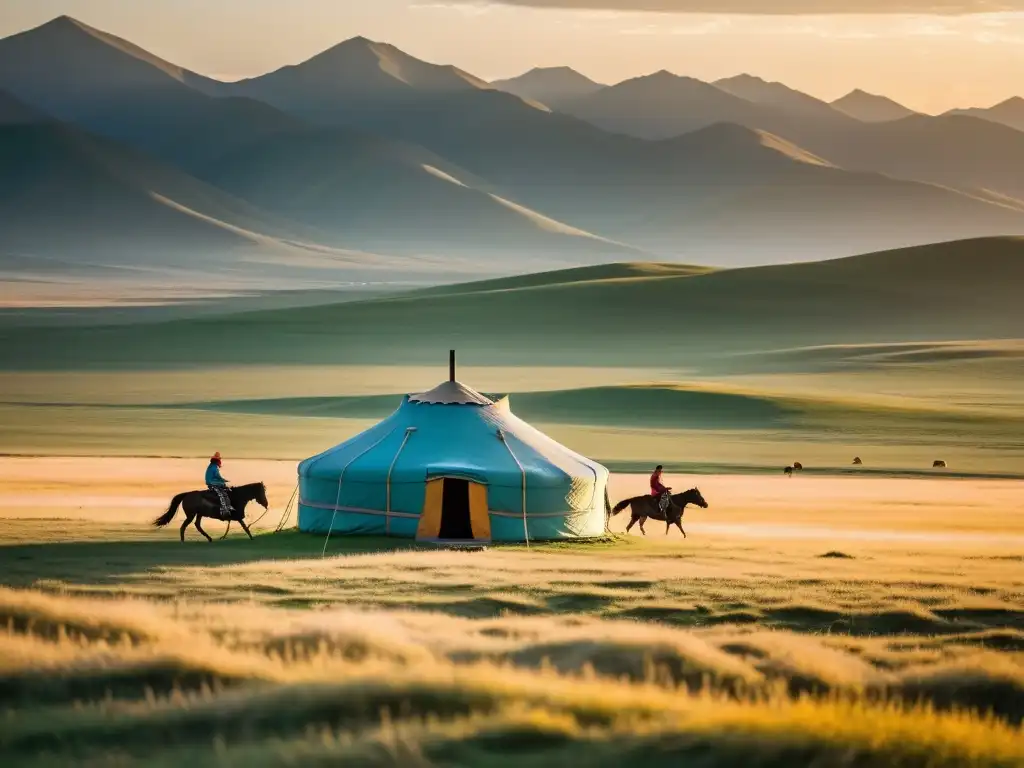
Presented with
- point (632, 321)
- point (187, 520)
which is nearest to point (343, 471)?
point (187, 520)

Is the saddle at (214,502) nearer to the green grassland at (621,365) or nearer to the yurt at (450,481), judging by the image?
the yurt at (450,481)

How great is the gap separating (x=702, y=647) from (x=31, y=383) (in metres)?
80.9

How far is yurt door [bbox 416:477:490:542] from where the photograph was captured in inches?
1247

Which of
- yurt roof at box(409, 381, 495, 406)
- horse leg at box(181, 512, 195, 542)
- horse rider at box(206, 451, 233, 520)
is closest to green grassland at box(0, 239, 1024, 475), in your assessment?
yurt roof at box(409, 381, 495, 406)

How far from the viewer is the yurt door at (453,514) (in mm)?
31672

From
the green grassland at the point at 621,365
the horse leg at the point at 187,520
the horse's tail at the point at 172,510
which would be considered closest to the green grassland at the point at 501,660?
the horse's tail at the point at 172,510

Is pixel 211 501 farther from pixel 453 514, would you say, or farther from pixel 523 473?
pixel 523 473

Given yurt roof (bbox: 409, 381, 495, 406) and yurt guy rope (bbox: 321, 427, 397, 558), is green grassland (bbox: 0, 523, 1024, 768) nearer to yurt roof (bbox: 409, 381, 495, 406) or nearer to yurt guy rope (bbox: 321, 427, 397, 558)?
yurt guy rope (bbox: 321, 427, 397, 558)

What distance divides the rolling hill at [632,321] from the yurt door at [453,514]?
76.9 m

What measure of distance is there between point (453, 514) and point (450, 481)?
0.61 meters

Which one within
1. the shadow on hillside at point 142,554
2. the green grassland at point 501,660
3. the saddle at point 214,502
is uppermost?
the saddle at point 214,502

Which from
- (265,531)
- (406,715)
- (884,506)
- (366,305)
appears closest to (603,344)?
(366,305)

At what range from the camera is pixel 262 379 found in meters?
99.5

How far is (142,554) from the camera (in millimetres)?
28750
